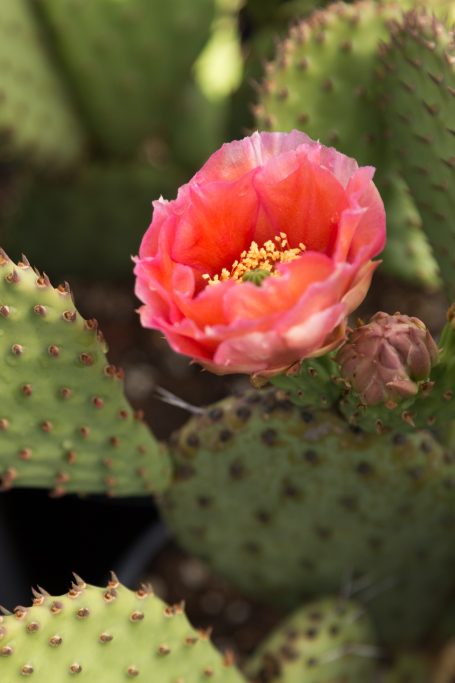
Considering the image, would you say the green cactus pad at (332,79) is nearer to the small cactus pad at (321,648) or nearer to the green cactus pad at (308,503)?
the green cactus pad at (308,503)

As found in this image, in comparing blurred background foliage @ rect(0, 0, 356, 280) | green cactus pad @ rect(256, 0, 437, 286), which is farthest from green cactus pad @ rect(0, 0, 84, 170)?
green cactus pad @ rect(256, 0, 437, 286)

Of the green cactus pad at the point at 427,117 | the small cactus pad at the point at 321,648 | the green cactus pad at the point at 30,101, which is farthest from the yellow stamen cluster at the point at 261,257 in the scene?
the green cactus pad at the point at 30,101

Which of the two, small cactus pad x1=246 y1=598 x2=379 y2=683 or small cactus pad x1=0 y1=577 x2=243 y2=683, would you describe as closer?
small cactus pad x1=0 y1=577 x2=243 y2=683

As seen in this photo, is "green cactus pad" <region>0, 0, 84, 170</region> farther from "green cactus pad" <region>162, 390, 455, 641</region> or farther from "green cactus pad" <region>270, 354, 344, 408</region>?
"green cactus pad" <region>270, 354, 344, 408</region>

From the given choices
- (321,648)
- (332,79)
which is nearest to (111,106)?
(332,79)

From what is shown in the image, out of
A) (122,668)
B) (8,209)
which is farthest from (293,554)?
(8,209)

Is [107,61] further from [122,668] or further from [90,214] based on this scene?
[122,668]

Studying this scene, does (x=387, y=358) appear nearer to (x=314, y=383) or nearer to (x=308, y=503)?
(x=314, y=383)
